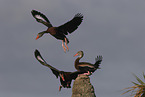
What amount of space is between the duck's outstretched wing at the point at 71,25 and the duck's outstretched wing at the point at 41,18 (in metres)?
0.74

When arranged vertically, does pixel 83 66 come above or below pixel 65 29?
below

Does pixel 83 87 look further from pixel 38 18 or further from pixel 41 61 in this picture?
pixel 38 18

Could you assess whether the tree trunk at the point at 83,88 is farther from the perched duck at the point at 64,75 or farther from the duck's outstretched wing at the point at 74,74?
the perched duck at the point at 64,75

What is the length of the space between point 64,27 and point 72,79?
2533mm

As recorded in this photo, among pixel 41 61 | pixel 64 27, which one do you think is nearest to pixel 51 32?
pixel 64 27

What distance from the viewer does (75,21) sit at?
1311 centimetres

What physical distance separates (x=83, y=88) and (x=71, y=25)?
359 centimetres

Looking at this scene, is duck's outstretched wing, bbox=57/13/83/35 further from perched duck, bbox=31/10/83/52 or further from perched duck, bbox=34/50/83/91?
perched duck, bbox=34/50/83/91

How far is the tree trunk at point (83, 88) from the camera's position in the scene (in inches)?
422

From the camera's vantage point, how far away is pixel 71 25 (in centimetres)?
1319

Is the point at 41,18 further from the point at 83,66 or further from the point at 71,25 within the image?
the point at 83,66

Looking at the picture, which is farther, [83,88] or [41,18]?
[41,18]

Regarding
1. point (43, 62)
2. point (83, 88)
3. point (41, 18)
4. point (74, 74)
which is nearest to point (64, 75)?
point (74, 74)

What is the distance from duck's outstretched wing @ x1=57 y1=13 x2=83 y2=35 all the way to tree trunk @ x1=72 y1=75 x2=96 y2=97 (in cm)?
290
